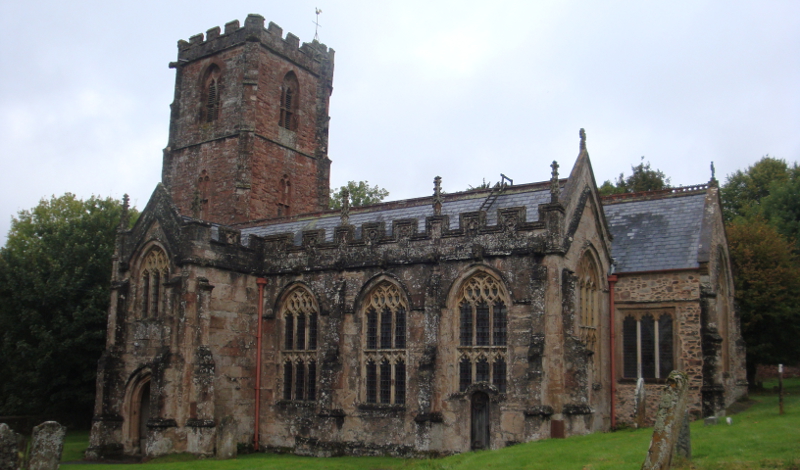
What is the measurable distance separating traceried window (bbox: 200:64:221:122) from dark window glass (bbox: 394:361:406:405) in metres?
20.3

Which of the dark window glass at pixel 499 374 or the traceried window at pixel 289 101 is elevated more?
the traceried window at pixel 289 101

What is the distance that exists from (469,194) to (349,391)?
882 centimetres

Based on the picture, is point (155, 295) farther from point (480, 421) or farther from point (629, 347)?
point (629, 347)

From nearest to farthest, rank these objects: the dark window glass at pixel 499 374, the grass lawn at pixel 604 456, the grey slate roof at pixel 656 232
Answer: the grass lawn at pixel 604 456 < the dark window glass at pixel 499 374 < the grey slate roof at pixel 656 232

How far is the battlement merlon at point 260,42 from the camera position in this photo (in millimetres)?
38625

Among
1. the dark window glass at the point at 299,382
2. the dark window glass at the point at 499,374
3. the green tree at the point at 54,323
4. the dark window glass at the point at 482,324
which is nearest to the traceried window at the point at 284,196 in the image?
the green tree at the point at 54,323

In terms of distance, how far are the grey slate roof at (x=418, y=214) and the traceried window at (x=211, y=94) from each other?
28.1 ft

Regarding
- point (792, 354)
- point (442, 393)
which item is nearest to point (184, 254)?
point (442, 393)

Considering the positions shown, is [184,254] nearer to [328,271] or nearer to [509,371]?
[328,271]

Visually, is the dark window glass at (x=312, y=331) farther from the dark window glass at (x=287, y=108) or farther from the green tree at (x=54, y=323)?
the dark window glass at (x=287, y=108)

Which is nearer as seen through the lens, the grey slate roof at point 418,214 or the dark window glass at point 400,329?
the dark window glass at point 400,329

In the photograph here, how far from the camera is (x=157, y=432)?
24.2 meters

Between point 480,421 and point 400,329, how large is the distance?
4281 mm

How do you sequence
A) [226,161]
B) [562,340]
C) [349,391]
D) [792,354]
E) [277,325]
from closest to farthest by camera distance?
[562,340], [349,391], [277,325], [792,354], [226,161]
